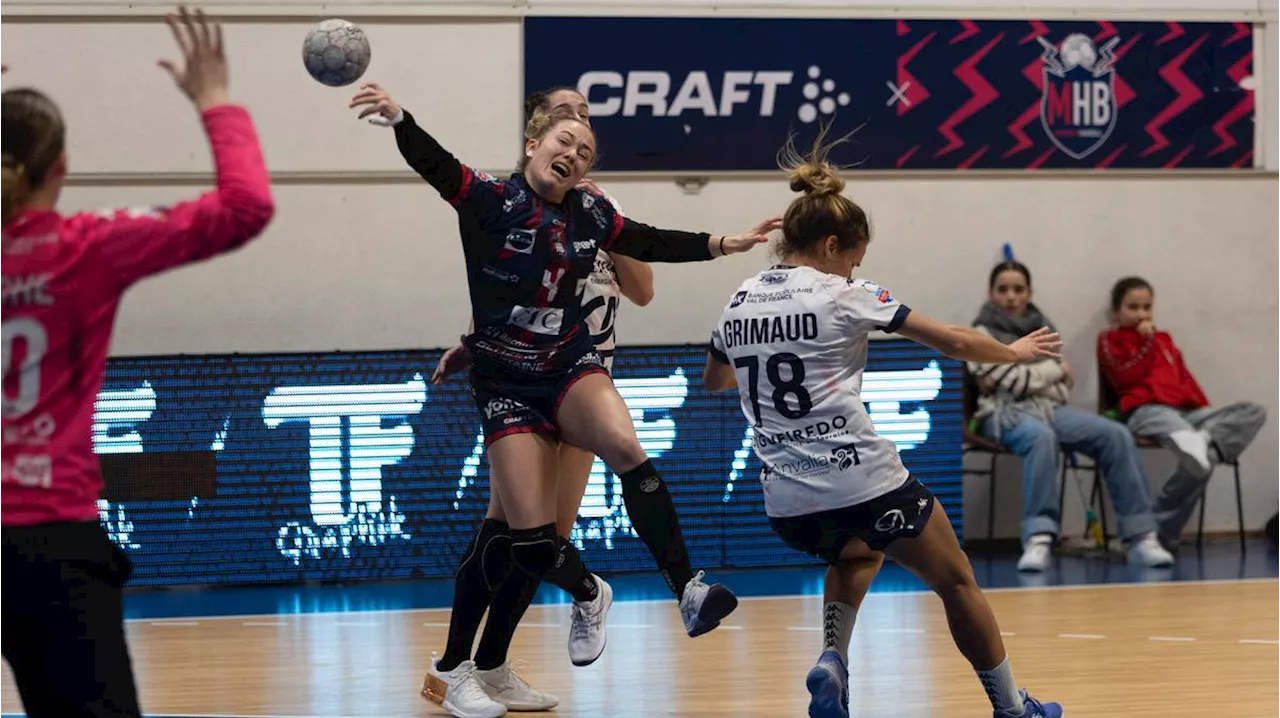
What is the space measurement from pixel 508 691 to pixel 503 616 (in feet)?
0.85

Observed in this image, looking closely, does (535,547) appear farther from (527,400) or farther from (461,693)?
(461,693)

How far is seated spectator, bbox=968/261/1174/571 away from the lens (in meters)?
8.44

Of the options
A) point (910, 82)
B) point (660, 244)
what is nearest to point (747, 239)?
point (660, 244)

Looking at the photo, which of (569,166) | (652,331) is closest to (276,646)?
(569,166)

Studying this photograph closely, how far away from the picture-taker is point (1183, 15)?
9.45 metres

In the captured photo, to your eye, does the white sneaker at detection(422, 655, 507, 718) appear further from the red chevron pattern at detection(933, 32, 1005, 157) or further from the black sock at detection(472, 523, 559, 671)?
the red chevron pattern at detection(933, 32, 1005, 157)

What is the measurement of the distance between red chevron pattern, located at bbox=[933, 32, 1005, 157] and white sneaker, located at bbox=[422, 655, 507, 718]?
17.4 ft

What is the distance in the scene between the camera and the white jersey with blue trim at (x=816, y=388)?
4141 millimetres

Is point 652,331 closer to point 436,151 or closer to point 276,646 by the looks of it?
point 276,646

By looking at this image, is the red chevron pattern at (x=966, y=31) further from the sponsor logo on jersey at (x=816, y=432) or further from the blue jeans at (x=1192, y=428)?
the sponsor logo on jersey at (x=816, y=432)

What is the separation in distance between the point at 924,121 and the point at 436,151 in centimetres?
541

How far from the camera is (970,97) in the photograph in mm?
9273

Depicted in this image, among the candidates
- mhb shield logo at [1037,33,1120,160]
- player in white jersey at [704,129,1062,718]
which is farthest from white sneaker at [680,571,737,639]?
mhb shield logo at [1037,33,1120,160]

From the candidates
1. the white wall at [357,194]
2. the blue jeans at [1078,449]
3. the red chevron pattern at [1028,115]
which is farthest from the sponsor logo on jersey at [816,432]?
the red chevron pattern at [1028,115]
